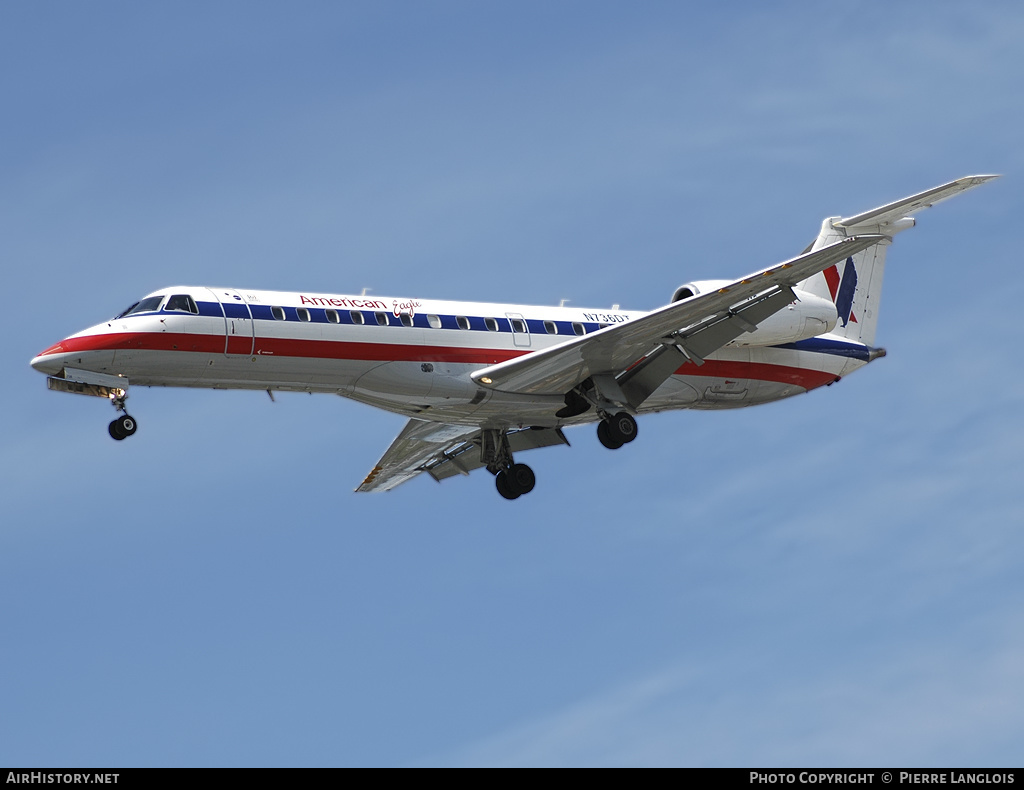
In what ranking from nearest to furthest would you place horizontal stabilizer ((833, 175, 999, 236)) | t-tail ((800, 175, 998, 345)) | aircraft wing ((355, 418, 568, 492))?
horizontal stabilizer ((833, 175, 999, 236)), aircraft wing ((355, 418, 568, 492)), t-tail ((800, 175, 998, 345))

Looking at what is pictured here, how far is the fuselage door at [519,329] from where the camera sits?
2975 centimetres

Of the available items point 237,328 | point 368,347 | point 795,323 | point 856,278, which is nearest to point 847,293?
point 856,278

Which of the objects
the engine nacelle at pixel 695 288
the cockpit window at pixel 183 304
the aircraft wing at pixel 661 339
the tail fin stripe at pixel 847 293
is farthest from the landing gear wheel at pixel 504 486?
the tail fin stripe at pixel 847 293

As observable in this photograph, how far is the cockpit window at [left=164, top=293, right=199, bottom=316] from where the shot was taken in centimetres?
2703

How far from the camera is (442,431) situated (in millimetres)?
32219

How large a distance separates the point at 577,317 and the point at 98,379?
32.2 feet

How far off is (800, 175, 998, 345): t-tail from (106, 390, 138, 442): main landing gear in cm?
1514

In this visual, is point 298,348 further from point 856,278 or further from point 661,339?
point 856,278

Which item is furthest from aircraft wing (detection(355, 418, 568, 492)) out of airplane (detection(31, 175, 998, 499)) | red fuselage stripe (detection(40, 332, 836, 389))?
red fuselage stripe (detection(40, 332, 836, 389))

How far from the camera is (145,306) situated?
27.1m

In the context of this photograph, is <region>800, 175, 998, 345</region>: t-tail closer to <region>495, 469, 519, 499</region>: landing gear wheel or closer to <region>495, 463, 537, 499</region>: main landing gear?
<region>495, 463, 537, 499</region>: main landing gear

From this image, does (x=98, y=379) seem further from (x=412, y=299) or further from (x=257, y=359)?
(x=412, y=299)

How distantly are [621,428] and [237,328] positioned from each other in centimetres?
777
